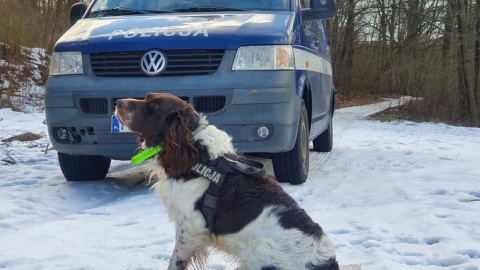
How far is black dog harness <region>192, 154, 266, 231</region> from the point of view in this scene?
3109mm

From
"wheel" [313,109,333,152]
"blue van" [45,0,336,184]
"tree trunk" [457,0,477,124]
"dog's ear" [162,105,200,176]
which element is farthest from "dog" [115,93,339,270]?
"tree trunk" [457,0,477,124]

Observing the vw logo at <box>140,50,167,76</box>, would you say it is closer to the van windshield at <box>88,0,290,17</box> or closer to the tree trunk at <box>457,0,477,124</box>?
the van windshield at <box>88,0,290,17</box>

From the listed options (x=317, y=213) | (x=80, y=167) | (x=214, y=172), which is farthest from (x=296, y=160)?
(x=214, y=172)

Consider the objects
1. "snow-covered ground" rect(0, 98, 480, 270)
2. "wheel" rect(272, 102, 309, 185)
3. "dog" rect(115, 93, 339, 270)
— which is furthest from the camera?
"wheel" rect(272, 102, 309, 185)

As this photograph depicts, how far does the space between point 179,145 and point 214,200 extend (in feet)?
1.14

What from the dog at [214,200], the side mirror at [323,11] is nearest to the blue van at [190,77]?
the side mirror at [323,11]

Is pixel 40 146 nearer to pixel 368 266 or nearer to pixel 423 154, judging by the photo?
pixel 423 154

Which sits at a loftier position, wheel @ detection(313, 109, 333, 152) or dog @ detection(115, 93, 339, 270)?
dog @ detection(115, 93, 339, 270)

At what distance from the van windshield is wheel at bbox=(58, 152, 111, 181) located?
151 centimetres

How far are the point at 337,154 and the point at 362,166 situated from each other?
1.15 meters

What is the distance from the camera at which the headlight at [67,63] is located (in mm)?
5496

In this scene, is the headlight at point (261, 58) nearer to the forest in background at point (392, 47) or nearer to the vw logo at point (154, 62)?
the vw logo at point (154, 62)

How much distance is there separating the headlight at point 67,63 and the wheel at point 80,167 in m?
0.92

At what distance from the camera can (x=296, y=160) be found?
5.80 m
